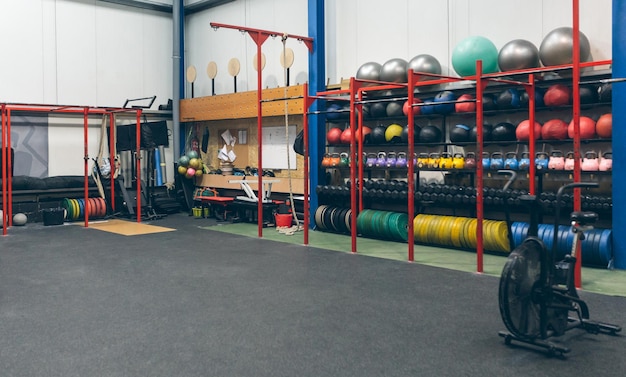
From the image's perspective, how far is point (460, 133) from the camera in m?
6.25

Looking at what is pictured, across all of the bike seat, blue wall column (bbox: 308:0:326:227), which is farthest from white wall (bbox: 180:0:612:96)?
the bike seat

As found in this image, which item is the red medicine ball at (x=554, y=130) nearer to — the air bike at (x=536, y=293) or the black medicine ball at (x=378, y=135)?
the black medicine ball at (x=378, y=135)

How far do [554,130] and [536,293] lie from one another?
2892 mm

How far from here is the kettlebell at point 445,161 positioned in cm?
636

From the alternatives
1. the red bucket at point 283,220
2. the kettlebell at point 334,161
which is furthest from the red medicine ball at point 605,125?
the red bucket at point 283,220

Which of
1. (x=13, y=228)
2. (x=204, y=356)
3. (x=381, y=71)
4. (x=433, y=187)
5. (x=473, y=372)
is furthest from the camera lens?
(x=13, y=228)

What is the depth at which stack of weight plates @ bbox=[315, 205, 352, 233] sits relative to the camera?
7324mm

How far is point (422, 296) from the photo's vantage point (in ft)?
14.0

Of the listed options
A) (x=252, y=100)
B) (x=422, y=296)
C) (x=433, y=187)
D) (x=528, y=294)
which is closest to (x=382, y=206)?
(x=433, y=187)

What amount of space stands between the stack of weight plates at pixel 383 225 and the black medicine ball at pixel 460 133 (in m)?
1.04

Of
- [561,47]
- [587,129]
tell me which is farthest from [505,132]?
[561,47]

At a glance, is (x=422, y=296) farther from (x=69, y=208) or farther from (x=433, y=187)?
(x=69, y=208)

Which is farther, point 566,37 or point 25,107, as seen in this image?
point 25,107

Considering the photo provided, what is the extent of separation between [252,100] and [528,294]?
6365 millimetres
